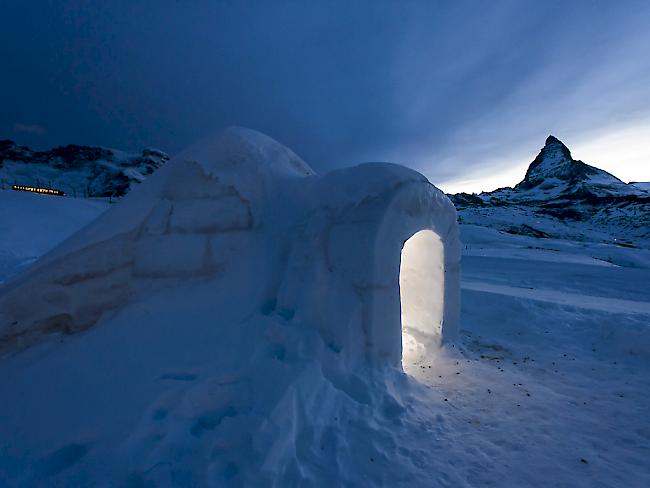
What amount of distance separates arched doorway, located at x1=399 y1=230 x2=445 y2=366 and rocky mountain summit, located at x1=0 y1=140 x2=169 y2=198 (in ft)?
278

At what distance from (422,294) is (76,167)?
11868 cm

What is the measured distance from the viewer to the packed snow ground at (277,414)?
103 inches

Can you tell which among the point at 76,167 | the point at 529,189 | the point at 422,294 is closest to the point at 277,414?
the point at 422,294

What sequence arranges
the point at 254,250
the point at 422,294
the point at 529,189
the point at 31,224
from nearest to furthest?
the point at 254,250
the point at 422,294
the point at 31,224
the point at 529,189

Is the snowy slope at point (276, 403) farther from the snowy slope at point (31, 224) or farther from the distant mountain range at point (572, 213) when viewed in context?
the distant mountain range at point (572, 213)

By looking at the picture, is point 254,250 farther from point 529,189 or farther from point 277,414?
point 529,189

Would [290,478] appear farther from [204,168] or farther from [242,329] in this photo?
[204,168]

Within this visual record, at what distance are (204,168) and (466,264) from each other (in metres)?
13.6

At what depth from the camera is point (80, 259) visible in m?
4.07

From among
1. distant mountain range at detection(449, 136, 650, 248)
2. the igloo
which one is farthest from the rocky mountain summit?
the igloo

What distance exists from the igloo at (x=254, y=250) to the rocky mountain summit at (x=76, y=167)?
83366mm

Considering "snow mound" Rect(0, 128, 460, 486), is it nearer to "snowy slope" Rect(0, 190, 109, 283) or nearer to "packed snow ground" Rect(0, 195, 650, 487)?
"packed snow ground" Rect(0, 195, 650, 487)

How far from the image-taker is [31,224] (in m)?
14.4

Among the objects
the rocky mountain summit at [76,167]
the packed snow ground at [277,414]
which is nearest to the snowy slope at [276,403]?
the packed snow ground at [277,414]
